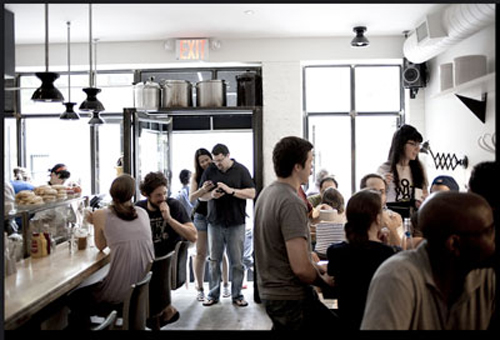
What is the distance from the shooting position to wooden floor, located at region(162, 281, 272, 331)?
3.65 meters

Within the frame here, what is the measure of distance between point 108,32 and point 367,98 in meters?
2.91

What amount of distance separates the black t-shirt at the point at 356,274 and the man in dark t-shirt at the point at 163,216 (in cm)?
129

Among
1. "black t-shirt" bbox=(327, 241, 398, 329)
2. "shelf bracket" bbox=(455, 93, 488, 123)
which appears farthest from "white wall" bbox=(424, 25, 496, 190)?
"black t-shirt" bbox=(327, 241, 398, 329)

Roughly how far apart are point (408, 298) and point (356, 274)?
0.62 metres

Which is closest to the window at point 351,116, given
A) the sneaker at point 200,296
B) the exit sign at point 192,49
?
the exit sign at point 192,49

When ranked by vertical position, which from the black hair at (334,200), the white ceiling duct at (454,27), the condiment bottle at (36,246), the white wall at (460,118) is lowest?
the condiment bottle at (36,246)

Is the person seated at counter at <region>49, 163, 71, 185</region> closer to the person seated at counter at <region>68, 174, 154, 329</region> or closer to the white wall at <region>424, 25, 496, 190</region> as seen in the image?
the person seated at counter at <region>68, 174, 154, 329</region>

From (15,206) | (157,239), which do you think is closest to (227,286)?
(157,239)

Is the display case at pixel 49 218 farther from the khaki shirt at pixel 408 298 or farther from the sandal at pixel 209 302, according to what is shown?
the khaki shirt at pixel 408 298

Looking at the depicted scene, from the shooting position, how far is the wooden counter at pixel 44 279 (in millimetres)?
1891

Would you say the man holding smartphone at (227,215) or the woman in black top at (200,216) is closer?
the man holding smartphone at (227,215)

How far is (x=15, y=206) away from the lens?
9.12 feet

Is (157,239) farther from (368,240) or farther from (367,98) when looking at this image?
(367,98)

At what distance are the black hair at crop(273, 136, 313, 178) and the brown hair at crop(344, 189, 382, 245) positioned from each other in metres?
0.26
